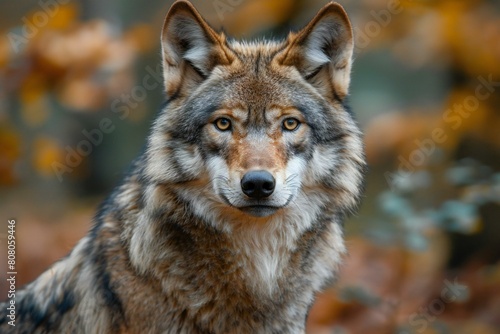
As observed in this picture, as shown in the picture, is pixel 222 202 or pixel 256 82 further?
pixel 256 82

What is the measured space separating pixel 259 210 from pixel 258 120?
0.55m

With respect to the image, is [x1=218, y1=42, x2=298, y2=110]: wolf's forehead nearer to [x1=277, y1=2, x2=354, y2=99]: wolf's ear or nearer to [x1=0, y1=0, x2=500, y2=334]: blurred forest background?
[x1=277, y1=2, x2=354, y2=99]: wolf's ear

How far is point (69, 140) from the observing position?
34.1ft

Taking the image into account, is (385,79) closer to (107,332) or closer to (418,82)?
(418,82)

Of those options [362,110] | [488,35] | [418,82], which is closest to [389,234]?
[488,35]

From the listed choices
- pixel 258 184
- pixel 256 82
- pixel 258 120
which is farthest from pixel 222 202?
pixel 256 82

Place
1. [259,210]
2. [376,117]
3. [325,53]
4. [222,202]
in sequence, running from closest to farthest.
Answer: [259,210]
[222,202]
[325,53]
[376,117]

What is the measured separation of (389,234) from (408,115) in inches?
155

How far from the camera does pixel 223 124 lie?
425cm

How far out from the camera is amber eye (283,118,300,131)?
4.29 meters

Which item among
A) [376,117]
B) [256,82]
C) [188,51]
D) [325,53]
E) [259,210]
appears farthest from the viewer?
[376,117]

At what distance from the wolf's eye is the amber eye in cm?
34

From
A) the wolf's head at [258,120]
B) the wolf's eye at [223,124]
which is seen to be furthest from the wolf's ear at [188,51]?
the wolf's eye at [223,124]

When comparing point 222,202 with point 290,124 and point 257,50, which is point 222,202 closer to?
point 290,124
